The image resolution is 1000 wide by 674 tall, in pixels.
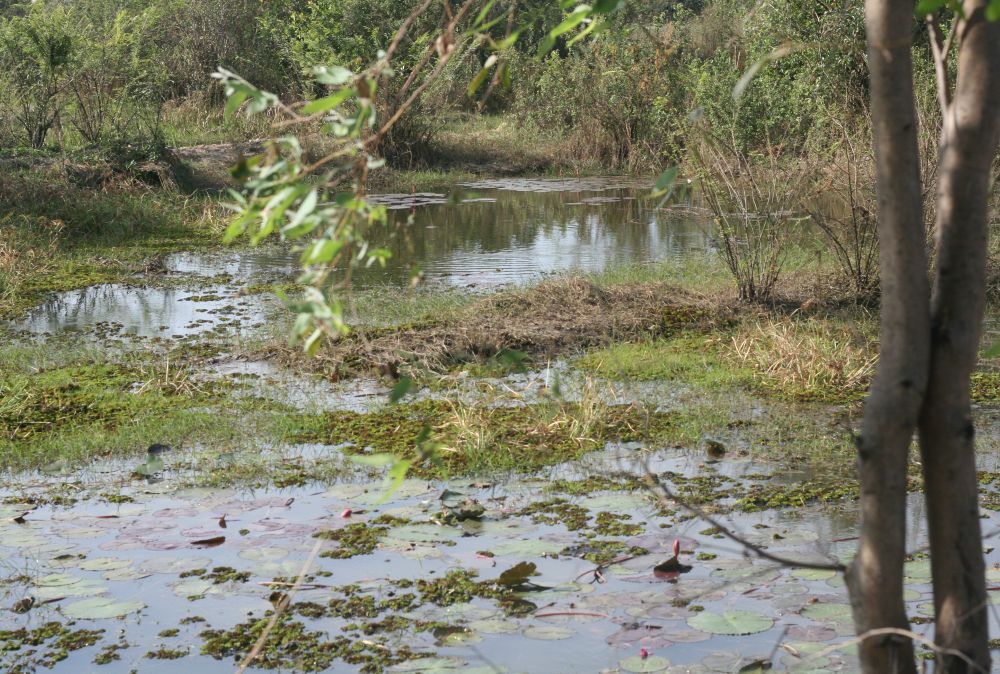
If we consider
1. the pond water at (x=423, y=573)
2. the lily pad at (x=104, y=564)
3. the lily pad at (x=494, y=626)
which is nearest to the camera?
the pond water at (x=423, y=573)

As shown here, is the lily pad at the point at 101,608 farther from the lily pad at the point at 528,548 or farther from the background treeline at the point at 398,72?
the background treeline at the point at 398,72

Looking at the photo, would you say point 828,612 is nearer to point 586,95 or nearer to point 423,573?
point 423,573

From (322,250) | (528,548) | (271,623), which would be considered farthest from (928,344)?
(528,548)

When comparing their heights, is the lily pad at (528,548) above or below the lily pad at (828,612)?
above

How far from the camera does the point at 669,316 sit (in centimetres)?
880

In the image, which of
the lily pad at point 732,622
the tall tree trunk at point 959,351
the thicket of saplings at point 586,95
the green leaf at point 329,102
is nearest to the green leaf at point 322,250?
the green leaf at point 329,102

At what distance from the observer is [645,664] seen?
354 centimetres

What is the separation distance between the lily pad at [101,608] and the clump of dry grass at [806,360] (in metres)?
4.05

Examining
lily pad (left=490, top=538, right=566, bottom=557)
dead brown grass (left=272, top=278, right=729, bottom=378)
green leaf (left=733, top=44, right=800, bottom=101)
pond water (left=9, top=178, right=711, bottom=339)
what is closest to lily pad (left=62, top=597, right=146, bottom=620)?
lily pad (left=490, top=538, right=566, bottom=557)

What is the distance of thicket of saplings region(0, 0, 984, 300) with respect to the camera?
918cm

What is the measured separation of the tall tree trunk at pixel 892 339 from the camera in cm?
193

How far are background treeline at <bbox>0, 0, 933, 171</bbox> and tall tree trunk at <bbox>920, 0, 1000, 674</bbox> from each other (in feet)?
24.9

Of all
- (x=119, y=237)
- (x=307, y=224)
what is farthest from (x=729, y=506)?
(x=119, y=237)

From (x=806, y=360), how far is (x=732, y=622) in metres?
3.59
